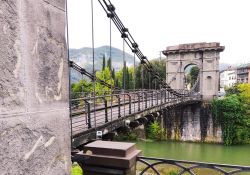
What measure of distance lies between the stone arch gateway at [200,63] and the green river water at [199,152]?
4555 mm

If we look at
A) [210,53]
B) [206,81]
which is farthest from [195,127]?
[210,53]

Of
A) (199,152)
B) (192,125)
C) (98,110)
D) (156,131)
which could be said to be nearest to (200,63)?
(192,125)

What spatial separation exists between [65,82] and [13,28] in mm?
387

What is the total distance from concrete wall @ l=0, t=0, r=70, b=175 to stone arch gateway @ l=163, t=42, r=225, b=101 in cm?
2335

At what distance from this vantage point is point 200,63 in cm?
2462

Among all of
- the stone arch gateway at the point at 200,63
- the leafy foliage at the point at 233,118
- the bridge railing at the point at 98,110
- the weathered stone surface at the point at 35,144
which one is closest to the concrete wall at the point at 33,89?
the weathered stone surface at the point at 35,144

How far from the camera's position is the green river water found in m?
18.1

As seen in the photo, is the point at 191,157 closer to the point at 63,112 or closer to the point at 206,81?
the point at 206,81

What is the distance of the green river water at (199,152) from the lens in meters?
18.1

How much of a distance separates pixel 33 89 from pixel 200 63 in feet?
81.2

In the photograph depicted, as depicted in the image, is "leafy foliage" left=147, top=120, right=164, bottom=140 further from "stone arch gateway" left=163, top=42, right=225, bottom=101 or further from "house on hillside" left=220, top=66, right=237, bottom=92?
"house on hillside" left=220, top=66, right=237, bottom=92

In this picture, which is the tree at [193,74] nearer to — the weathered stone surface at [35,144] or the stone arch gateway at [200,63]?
the stone arch gateway at [200,63]

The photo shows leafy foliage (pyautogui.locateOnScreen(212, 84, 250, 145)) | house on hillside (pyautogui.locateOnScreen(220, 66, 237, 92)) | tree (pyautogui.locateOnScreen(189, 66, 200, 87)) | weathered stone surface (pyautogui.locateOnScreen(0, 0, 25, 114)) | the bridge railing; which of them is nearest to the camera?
weathered stone surface (pyautogui.locateOnScreen(0, 0, 25, 114))

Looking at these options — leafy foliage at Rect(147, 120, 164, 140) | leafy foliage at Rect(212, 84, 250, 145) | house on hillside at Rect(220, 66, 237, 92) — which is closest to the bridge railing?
leafy foliage at Rect(212, 84, 250, 145)
